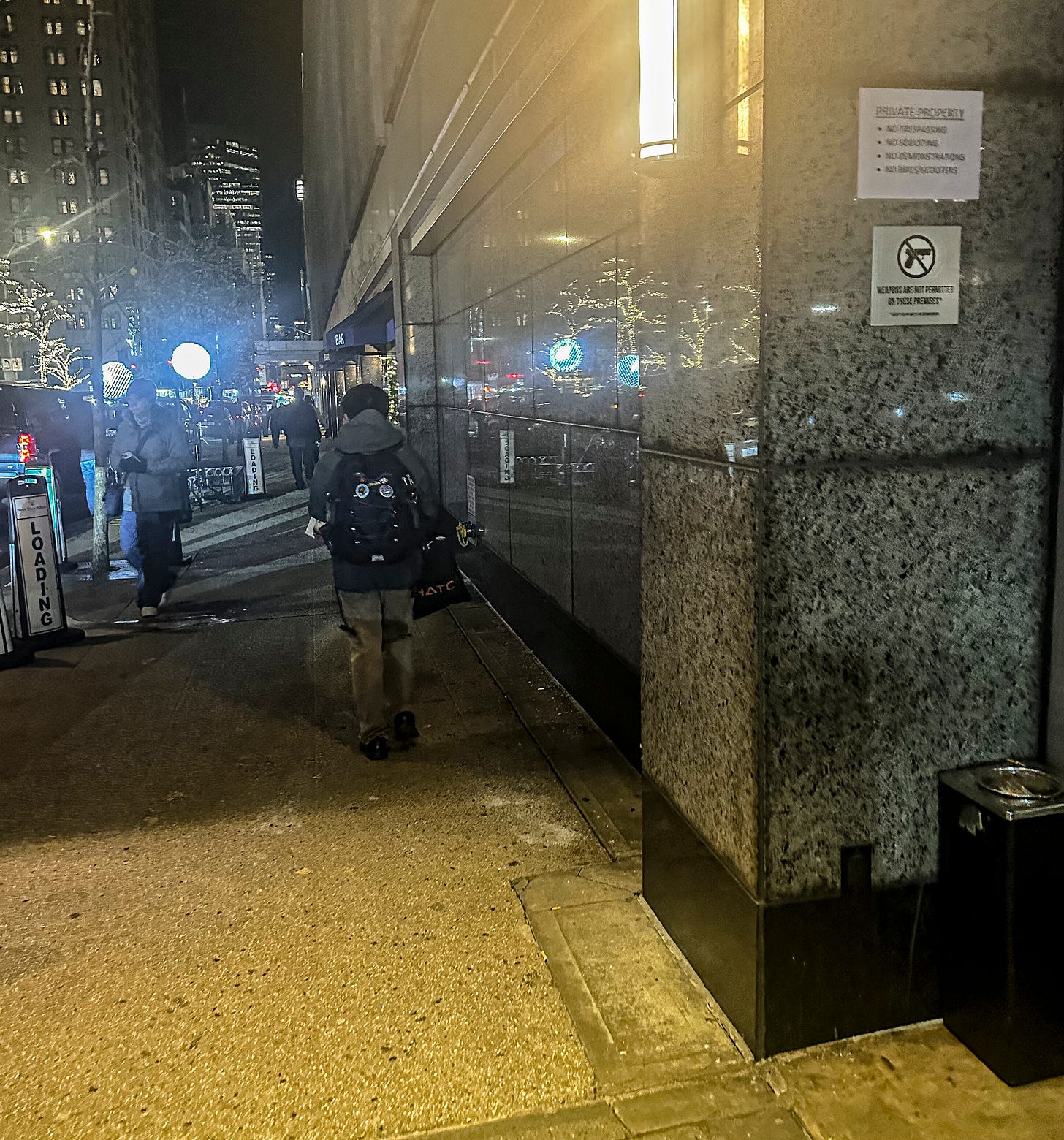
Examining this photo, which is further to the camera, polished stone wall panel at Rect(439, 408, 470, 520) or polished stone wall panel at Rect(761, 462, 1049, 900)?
polished stone wall panel at Rect(439, 408, 470, 520)

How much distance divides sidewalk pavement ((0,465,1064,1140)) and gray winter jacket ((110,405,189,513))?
291cm

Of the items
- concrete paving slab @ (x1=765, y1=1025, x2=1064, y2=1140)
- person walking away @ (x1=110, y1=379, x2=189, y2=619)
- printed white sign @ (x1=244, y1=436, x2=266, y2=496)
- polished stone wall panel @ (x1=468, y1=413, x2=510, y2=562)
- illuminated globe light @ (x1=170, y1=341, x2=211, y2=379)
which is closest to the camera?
concrete paving slab @ (x1=765, y1=1025, x2=1064, y2=1140)

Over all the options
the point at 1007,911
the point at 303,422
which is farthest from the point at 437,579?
the point at 303,422

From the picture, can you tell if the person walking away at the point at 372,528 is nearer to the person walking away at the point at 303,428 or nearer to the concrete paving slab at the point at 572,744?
the concrete paving slab at the point at 572,744

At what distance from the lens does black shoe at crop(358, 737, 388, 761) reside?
5641 mm

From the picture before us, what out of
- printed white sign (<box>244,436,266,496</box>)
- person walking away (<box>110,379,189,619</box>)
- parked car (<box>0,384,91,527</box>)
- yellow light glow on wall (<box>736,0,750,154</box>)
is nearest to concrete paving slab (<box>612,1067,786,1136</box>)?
yellow light glow on wall (<box>736,0,750,154</box>)

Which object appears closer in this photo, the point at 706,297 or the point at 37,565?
the point at 706,297

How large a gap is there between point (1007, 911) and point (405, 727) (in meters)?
3.69

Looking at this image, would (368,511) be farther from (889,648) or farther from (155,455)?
(155,455)

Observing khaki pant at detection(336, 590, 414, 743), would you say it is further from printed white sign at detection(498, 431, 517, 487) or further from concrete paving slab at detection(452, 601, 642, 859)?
printed white sign at detection(498, 431, 517, 487)

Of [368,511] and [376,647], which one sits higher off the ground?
[368,511]

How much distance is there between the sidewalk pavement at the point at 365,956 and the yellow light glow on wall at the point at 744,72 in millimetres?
2607

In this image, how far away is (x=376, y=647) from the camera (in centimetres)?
565

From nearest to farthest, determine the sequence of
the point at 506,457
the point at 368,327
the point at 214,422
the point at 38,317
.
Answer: the point at 506,457
the point at 368,327
the point at 214,422
the point at 38,317
